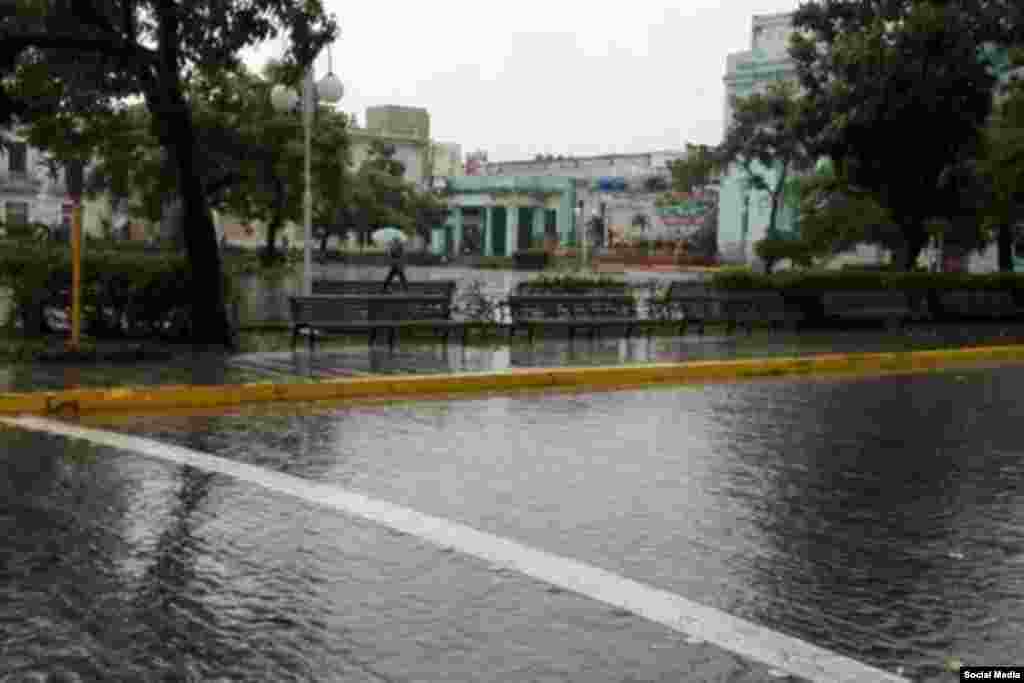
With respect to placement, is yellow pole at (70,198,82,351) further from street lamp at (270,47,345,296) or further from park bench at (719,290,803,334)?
park bench at (719,290,803,334)

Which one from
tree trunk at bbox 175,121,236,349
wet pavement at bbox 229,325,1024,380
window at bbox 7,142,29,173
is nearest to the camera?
wet pavement at bbox 229,325,1024,380

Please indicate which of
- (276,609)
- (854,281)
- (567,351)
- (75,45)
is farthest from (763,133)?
(276,609)

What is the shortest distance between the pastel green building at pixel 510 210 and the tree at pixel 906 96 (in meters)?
65.7

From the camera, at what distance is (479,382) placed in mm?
13742

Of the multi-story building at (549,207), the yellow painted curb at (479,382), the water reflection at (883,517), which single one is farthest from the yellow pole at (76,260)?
the multi-story building at (549,207)

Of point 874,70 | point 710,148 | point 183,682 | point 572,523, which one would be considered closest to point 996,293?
point 874,70

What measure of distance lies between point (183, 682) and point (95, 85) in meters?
13.7

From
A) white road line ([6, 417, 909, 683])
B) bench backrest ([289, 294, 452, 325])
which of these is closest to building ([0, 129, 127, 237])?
bench backrest ([289, 294, 452, 325])

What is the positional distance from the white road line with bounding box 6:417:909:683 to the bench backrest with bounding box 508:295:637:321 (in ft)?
33.6

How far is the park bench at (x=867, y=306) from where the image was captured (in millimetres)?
22891

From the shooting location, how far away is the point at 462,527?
6984 millimetres

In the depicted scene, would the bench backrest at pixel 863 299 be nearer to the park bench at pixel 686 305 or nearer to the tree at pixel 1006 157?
the park bench at pixel 686 305

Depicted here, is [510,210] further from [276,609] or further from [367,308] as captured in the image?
[276,609]

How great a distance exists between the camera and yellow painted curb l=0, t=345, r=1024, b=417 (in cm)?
1127
